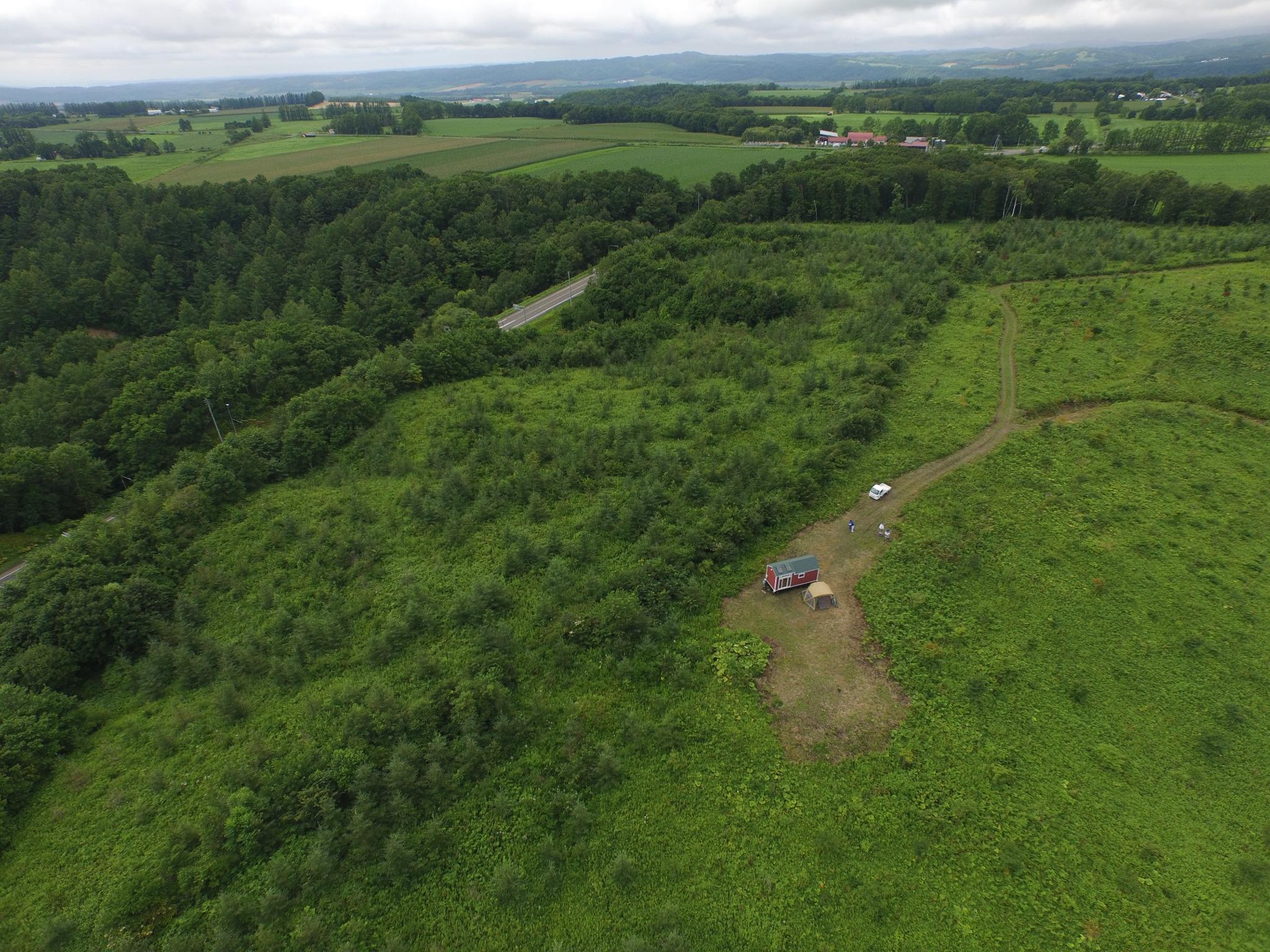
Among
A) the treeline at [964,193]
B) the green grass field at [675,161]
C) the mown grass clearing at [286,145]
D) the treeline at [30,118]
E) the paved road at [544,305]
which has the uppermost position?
the treeline at [30,118]

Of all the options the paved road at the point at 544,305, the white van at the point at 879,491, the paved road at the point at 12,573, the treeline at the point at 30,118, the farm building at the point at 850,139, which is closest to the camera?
the white van at the point at 879,491

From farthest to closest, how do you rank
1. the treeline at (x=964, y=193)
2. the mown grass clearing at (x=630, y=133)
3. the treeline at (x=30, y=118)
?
the treeline at (x=30, y=118) < the mown grass clearing at (x=630, y=133) < the treeline at (x=964, y=193)

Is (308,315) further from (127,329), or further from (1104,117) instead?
(1104,117)

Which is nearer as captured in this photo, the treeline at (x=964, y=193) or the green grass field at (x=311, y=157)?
the treeline at (x=964, y=193)

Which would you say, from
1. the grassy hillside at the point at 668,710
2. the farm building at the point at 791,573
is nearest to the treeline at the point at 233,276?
the grassy hillside at the point at 668,710

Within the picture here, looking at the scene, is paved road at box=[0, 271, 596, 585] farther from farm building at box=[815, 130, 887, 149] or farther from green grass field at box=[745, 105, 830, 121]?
green grass field at box=[745, 105, 830, 121]

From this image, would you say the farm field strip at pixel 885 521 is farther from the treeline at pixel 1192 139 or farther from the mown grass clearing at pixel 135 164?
the mown grass clearing at pixel 135 164
